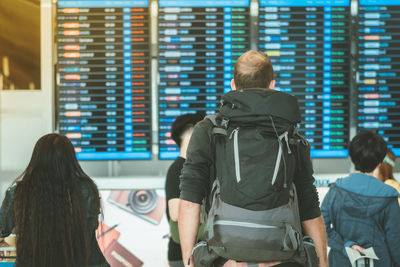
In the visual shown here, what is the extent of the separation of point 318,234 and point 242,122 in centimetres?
64

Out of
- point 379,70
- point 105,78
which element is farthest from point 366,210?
point 105,78

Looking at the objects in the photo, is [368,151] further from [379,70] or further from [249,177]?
[249,177]

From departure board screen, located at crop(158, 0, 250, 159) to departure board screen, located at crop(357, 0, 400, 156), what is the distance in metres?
1.01

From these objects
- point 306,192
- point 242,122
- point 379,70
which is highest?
point 379,70

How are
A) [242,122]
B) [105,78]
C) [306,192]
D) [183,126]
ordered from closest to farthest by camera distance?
[242,122]
[306,192]
[183,126]
[105,78]

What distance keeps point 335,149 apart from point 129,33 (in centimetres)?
197

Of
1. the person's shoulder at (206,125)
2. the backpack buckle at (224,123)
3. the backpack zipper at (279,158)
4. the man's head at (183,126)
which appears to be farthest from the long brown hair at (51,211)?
the man's head at (183,126)

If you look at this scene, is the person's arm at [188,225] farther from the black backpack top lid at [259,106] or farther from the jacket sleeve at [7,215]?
the jacket sleeve at [7,215]

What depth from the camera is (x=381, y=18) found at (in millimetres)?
4227

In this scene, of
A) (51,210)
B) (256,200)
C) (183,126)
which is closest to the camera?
(256,200)

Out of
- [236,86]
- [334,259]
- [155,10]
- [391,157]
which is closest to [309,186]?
[236,86]

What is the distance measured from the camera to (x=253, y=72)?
2.08m

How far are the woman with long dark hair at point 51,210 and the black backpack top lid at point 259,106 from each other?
0.89 meters

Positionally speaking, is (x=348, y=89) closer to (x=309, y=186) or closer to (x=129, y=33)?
(x=129, y=33)
